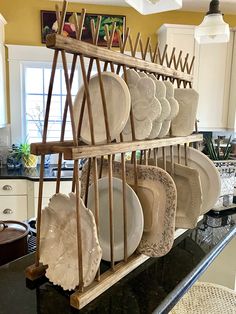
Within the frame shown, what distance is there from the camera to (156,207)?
0.93 meters

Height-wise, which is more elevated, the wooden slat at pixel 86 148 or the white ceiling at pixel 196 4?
the white ceiling at pixel 196 4

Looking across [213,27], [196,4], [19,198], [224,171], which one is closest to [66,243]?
[224,171]

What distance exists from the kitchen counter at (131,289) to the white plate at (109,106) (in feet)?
1.44

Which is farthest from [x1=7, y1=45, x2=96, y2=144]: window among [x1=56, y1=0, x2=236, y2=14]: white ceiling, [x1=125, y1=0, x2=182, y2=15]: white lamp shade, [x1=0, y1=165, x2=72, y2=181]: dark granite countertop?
[x1=125, y1=0, x2=182, y2=15]: white lamp shade

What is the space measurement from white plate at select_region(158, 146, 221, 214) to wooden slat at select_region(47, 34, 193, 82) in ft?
1.25

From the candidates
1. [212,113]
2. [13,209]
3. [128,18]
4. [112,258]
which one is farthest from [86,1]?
[112,258]

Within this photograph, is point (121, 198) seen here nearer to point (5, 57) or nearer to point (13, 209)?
point (13, 209)

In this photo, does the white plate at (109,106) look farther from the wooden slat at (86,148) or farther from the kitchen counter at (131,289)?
the kitchen counter at (131,289)

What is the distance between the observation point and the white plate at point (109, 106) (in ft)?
2.68

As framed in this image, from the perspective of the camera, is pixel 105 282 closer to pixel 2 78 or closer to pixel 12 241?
pixel 12 241

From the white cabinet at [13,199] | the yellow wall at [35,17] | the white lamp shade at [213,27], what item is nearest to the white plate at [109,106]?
the white lamp shade at [213,27]

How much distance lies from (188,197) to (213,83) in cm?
234

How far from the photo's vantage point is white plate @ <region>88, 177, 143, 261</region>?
892mm

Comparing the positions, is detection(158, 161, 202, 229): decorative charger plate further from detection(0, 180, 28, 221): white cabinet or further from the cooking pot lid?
detection(0, 180, 28, 221): white cabinet
